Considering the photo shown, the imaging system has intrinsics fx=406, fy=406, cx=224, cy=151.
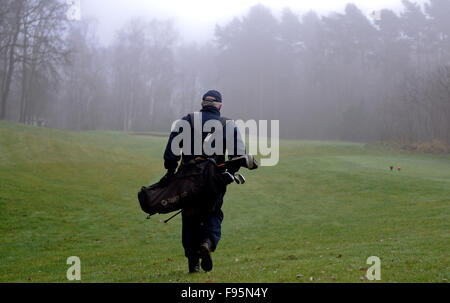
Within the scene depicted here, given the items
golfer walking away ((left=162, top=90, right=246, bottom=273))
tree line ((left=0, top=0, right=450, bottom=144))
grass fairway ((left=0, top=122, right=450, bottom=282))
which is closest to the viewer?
golfer walking away ((left=162, top=90, right=246, bottom=273))

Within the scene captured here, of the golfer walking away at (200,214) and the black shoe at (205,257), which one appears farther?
the golfer walking away at (200,214)

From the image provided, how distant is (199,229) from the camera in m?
5.62

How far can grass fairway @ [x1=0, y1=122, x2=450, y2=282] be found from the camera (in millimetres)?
6523

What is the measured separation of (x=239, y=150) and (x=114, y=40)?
61337 millimetres

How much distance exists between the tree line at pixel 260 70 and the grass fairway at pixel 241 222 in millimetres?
26852

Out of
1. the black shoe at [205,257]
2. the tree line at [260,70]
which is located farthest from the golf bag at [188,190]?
the tree line at [260,70]

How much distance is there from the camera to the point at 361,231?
36.8 ft

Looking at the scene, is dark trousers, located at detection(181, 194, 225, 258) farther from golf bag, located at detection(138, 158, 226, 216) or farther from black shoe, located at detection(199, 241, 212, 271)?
golf bag, located at detection(138, 158, 226, 216)

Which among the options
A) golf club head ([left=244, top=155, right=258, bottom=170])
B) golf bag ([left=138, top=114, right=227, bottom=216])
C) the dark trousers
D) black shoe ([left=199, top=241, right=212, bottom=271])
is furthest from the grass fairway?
golf club head ([left=244, top=155, right=258, bottom=170])

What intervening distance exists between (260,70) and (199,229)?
53.8 meters

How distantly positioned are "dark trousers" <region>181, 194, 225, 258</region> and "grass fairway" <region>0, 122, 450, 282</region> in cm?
45

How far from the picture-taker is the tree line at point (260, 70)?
50625mm

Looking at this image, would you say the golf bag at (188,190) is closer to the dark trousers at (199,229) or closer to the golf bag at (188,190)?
the golf bag at (188,190)
